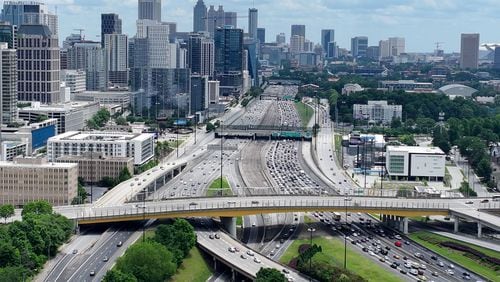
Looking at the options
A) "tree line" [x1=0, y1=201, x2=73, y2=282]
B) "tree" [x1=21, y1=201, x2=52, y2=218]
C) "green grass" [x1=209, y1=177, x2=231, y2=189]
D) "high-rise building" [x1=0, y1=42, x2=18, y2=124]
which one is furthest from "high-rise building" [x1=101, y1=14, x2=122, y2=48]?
"tree line" [x1=0, y1=201, x2=73, y2=282]

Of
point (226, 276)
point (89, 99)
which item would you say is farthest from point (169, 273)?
point (89, 99)

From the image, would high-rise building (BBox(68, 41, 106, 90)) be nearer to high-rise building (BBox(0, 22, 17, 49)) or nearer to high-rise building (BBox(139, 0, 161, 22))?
high-rise building (BBox(0, 22, 17, 49))

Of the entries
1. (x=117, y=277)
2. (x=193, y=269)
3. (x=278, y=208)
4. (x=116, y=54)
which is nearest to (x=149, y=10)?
(x=116, y=54)

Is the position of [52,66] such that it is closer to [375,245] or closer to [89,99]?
[89,99]

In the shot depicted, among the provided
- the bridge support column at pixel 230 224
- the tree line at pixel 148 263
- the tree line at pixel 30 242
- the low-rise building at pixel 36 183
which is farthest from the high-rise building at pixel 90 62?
the tree line at pixel 148 263

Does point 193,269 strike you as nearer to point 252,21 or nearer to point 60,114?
point 60,114
